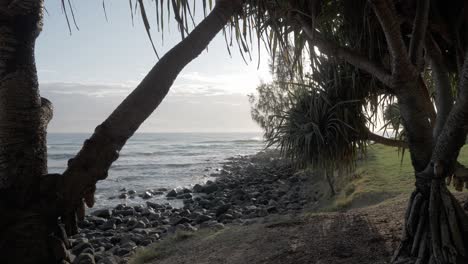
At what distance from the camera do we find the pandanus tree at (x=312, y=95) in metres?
1.76

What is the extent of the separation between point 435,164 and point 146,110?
267 centimetres

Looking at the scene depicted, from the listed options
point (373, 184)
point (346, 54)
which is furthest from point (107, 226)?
point (346, 54)

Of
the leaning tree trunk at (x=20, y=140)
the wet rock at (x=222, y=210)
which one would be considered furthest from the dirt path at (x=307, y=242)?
the wet rock at (x=222, y=210)

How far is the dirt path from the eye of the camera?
406 cm

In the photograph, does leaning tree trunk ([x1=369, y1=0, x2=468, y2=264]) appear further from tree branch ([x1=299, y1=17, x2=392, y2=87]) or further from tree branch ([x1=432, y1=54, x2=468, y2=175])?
tree branch ([x1=299, y1=17, x2=392, y2=87])

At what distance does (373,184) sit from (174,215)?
6.13 metres

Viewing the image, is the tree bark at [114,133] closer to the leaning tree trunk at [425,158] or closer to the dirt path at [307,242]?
the leaning tree trunk at [425,158]

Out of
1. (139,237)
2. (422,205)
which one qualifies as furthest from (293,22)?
(139,237)

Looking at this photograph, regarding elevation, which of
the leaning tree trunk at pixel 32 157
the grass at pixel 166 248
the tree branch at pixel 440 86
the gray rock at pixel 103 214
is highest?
the tree branch at pixel 440 86

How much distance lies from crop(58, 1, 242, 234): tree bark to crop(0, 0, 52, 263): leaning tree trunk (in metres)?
0.13

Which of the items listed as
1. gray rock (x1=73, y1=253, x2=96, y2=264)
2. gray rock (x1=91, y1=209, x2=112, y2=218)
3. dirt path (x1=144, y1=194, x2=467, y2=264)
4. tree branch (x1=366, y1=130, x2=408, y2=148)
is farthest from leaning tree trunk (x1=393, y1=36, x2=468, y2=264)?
gray rock (x1=91, y1=209, x2=112, y2=218)

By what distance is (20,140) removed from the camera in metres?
1.78

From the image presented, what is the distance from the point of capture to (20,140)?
1.78 m

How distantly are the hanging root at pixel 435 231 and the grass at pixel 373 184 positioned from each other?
11.8 feet
